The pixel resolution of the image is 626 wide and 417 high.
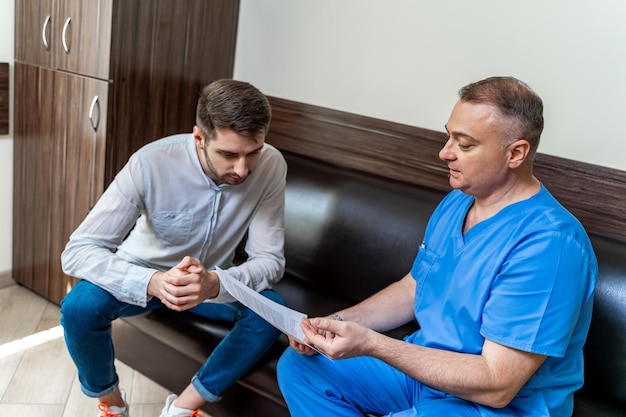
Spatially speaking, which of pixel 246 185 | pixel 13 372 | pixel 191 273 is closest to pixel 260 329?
pixel 191 273

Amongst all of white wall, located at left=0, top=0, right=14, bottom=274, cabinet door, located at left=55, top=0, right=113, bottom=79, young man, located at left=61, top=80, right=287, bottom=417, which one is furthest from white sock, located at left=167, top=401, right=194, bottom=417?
white wall, located at left=0, top=0, right=14, bottom=274

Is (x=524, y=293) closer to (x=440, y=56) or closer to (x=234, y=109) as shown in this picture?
(x=234, y=109)

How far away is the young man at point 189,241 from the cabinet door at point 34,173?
0.79 meters

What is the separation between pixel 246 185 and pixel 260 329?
1.38 ft

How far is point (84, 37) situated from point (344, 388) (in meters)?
1.54

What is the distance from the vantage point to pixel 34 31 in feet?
7.89

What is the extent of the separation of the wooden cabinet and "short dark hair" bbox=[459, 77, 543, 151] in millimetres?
1390

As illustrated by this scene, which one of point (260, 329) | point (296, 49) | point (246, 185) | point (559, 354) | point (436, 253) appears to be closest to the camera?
point (559, 354)

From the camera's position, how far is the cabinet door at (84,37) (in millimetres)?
2180

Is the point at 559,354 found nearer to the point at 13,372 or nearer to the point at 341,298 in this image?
the point at 341,298

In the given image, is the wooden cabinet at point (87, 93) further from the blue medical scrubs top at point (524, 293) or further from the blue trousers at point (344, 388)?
the blue medical scrubs top at point (524, 293)

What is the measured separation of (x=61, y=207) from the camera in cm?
246

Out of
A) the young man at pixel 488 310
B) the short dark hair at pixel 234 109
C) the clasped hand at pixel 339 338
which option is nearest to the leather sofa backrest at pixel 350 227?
the young man at pixel 488 310

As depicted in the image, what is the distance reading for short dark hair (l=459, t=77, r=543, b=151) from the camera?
4.42 ft
